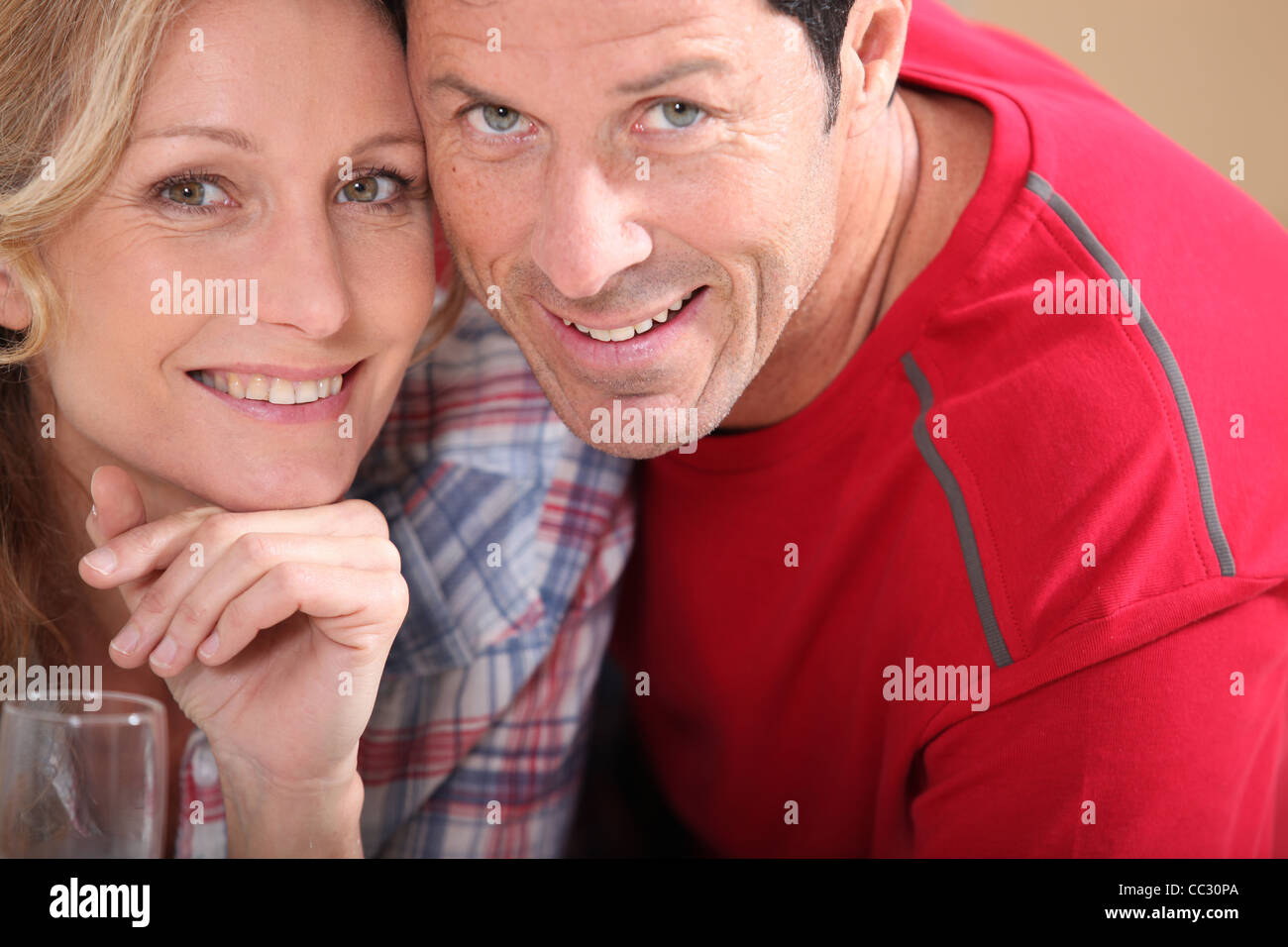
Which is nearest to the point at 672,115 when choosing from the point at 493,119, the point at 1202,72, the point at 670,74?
the point at 670,74

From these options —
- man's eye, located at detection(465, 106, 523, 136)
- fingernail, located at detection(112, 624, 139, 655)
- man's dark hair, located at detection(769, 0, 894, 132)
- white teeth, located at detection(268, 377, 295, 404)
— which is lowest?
fingernail, located at detection(112, 624, 139, 655)

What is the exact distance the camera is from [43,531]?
4.00 feet

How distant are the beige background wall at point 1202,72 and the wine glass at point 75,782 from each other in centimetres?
124

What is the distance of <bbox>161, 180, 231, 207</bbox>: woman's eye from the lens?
3.35ft

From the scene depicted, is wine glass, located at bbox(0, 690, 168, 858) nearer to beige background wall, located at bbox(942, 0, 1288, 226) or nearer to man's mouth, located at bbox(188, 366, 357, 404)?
man's mouth, located at bbox(188, 366, 357, 404)

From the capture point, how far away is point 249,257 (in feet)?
3.35

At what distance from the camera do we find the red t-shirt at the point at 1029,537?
1.00 m

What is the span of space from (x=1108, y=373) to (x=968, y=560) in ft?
0.68

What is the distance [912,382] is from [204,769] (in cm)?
85

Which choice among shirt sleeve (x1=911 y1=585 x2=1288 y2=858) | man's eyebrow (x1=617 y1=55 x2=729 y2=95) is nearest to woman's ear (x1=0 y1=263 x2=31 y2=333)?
man's eyebrow (x1=617 y1=55 x2=729 y2=95)

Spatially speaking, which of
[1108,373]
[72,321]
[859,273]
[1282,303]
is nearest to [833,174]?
[859,273]
